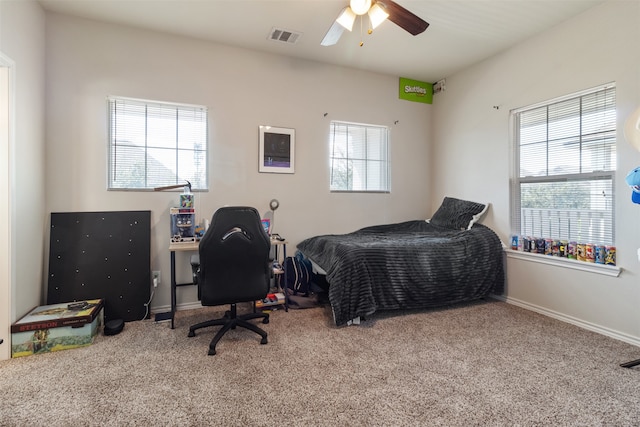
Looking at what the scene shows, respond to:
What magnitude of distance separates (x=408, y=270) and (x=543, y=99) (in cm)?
212

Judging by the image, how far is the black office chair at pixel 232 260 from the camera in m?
2.17

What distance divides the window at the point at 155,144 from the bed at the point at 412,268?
4.93 ft

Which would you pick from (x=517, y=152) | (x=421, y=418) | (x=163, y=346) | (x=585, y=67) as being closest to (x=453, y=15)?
(x=585, y=67)

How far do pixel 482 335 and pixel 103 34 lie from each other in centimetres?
425

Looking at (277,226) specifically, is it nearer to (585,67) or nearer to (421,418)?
(421,418)

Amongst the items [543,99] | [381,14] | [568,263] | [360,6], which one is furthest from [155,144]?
[568,263]

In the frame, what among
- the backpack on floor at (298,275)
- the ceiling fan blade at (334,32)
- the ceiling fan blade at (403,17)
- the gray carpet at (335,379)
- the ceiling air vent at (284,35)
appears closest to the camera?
the gray carpet at (335,379)

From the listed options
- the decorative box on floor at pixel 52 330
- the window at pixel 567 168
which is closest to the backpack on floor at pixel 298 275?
the decorative box on floor at pixel 52 330

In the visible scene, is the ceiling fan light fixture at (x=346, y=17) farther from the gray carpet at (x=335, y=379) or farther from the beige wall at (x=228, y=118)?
the gray carpet at (x=335, y=379)

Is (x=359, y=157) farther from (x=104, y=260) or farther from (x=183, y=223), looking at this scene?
(x=104, y=260)

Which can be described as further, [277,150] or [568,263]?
[277,150]

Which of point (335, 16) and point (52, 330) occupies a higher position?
point (335, 16)

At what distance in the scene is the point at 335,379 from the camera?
1835 mm

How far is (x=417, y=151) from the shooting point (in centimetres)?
430
